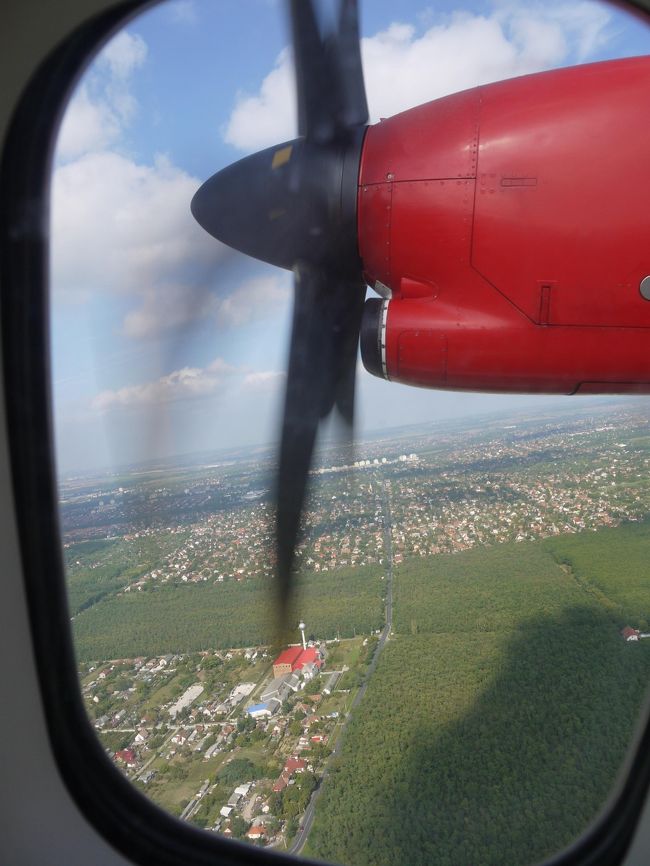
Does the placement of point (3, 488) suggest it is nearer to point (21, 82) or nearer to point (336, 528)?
point (21, 82)

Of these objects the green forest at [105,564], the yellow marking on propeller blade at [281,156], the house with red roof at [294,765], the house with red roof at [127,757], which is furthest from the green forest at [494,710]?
the yellow marking on propeller blade at [281,156]

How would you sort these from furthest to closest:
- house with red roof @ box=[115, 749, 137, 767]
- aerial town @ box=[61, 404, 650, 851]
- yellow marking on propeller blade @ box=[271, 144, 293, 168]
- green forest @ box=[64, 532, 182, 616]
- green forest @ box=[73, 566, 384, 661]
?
green forest @ box=[73, 566, 384, 661]
yellow marking on propeller blade @ box=[271, 144, 293, 168]
aerial town @ box=[61, 404, 650, 851]
house with red roof @ box=[115, 749, 137, 767]
green forest @ box=[64, 532, 182, 616]

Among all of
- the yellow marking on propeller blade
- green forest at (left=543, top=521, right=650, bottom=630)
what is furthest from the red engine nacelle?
green forest at (left=543, top=521, right=650, bottom=630)

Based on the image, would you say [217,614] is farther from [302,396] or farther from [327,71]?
[327,71]

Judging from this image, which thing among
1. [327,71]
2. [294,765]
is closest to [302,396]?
[327,71]

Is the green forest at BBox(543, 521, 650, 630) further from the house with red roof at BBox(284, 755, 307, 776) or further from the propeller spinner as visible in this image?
the propeller spinner

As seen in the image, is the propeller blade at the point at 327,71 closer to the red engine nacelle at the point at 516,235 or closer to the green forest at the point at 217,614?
the red engine nacelle at the point at 516,235
